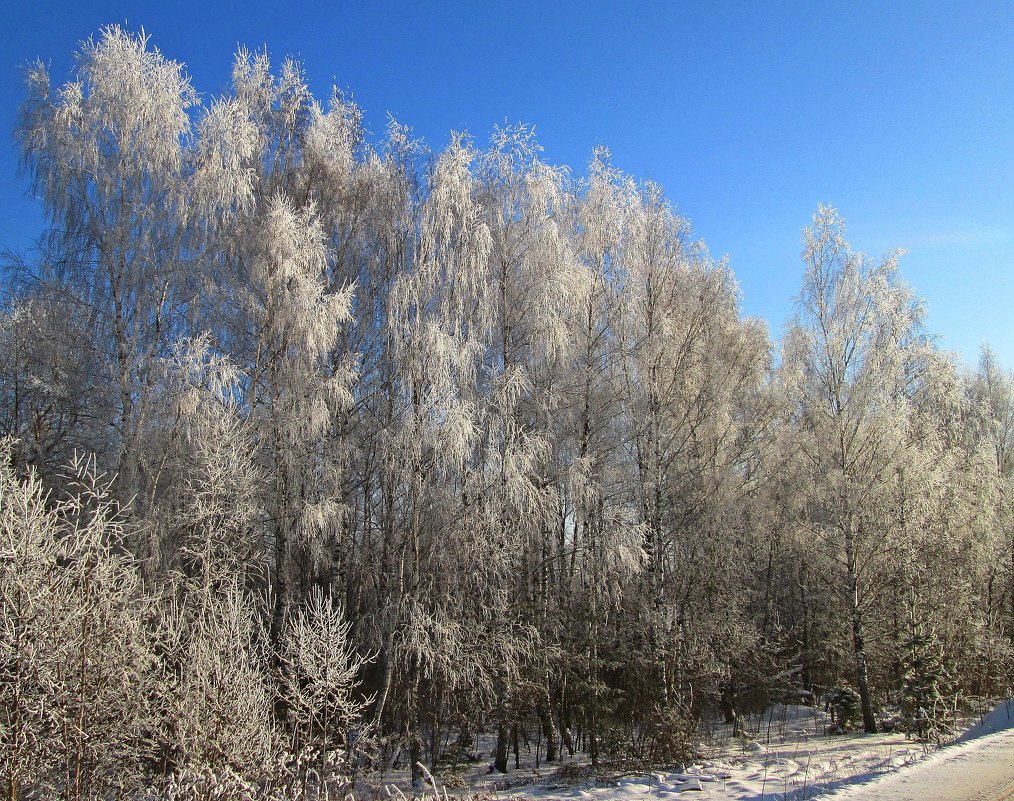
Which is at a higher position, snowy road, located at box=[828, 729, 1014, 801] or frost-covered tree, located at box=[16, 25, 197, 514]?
frost-covered tree, located at box=[16, 25, 197, 514]

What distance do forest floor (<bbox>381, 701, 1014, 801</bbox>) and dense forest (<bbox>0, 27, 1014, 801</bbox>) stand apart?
0.73m

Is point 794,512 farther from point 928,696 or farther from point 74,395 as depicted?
point 74,395

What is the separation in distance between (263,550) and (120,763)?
5087 mm

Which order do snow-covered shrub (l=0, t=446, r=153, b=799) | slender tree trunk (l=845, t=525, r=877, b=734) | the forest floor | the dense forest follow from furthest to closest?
slender tree trunk (l=845, t=525, r=877, b=734) → the dense forest → the forest floor → snow-covered shrub (l=0, t=446, r=153, b=799)

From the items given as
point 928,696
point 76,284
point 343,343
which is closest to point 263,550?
point 343,343

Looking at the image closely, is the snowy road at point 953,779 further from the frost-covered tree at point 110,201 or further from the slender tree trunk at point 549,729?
the frost-covered tree at point 110,201

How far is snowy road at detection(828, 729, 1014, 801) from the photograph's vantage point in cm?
695

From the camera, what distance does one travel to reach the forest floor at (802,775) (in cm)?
762

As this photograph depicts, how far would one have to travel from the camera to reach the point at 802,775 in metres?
9.88

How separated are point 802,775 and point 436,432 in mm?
7996

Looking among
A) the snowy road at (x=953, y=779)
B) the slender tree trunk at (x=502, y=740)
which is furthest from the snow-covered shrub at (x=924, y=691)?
the slender tree trunk at (x=502, y=740)

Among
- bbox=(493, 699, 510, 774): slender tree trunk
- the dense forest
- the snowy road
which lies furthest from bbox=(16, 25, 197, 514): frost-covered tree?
the snowy road

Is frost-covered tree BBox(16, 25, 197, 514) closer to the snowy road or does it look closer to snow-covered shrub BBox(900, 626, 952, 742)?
the snowy road

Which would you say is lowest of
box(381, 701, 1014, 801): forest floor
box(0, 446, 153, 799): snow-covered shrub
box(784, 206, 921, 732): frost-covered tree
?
box(381, 701, 1014, 801): forest floor
